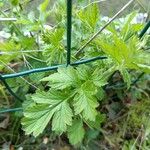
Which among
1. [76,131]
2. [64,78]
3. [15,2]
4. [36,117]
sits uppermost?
[15,2]

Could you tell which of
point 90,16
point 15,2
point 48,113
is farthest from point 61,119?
point 15,2

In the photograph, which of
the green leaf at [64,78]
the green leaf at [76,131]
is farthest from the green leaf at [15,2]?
the green leaf at [76,131]

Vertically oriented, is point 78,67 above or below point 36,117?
above

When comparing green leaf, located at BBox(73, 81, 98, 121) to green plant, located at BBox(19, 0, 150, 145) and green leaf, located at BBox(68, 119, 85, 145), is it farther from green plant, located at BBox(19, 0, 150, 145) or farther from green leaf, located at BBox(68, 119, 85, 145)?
green leaf, located at BBox(68, 119, 85, 145)

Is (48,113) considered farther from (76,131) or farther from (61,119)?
(76,131)

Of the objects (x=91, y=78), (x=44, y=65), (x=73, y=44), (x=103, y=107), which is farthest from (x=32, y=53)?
(x=103, y=107)

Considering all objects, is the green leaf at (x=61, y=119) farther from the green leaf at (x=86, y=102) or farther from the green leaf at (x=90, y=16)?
the green leaf at (x=90, y=16)

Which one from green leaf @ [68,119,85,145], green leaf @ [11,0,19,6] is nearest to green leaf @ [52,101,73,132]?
green leaf @ [68,119,85,145]
